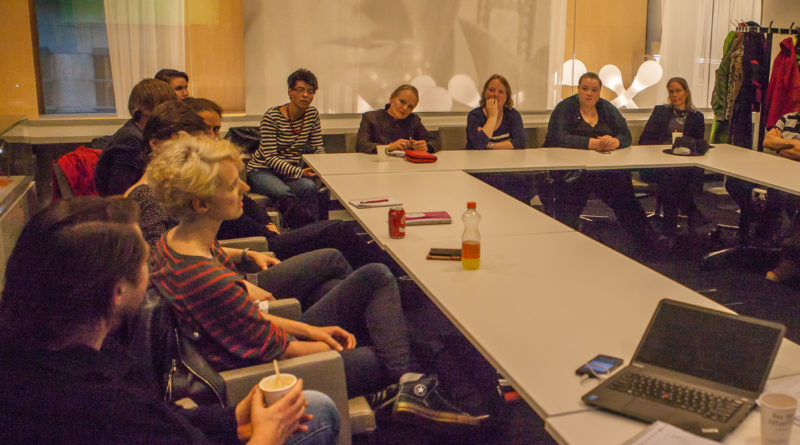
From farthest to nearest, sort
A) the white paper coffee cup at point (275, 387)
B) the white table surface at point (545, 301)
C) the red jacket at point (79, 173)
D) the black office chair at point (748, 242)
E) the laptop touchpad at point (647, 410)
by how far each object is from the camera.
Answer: the black office chair at point (748, 242)
the red jacket at point (79, 173)
the white table surface at point (545, 301)
the white paper coffee cup at point (275, 387)
the laptop touchpad at point (647, 410)

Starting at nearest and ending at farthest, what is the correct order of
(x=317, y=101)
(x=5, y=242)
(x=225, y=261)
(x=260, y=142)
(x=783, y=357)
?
1. (x=783, y=357)
2. (x=225, y=261)
3. (x=5, y=242)
4. (x=260, y=142)
5. (x=317, y=101)

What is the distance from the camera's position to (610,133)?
519 centimetres

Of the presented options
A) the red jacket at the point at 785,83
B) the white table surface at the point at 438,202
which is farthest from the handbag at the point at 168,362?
the red jacket at the point at 785,83

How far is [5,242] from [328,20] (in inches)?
149

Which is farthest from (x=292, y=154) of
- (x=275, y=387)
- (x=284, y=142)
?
(x=275, y=387)

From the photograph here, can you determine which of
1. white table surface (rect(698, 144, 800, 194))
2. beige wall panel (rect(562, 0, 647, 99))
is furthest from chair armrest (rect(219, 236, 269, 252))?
beige wall panel (rect(562, 0, 647, 99))

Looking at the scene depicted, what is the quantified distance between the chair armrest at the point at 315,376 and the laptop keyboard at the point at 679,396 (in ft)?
2.37

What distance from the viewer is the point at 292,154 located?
512 centimetres

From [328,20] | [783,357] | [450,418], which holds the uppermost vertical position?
[328,20]

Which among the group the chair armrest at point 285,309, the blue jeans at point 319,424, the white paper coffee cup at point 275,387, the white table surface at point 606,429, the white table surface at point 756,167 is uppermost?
the white table surface at point 756,167

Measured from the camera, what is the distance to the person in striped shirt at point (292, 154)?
15.5ft

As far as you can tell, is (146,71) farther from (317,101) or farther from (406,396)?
(406,396)

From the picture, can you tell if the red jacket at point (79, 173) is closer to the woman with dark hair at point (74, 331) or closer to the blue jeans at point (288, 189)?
the blue jeans at point (288, 189)

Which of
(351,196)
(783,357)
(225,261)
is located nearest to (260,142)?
(351,196)
